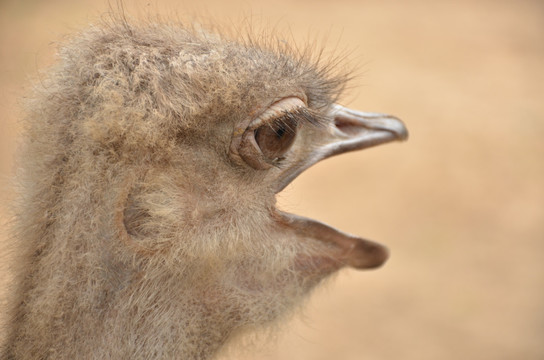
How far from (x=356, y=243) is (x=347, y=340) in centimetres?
314

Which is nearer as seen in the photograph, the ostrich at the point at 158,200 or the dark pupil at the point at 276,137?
the ostrich at the point at 158,200

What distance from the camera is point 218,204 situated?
5.43 feet

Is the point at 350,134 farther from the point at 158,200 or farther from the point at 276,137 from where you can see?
the point at 158,200

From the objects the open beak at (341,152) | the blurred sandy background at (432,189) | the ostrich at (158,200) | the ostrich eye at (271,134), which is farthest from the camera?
the blurred sandy background at (432,189)

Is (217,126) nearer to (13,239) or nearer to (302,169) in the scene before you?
(302,169)

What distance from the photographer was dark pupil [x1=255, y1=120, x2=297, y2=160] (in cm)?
171

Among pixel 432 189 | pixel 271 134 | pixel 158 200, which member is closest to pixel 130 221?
pixel 158 200

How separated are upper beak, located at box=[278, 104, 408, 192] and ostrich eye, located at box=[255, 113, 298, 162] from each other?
6cm

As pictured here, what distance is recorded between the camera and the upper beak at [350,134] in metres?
1.84

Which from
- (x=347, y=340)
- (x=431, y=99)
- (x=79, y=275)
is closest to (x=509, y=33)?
(x=431, y=99)

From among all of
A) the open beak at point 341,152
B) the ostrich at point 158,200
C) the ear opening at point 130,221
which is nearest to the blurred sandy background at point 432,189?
the open beak at point 341,152

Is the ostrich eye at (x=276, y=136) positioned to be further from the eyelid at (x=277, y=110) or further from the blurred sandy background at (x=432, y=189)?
the blurred sandy background at (x=432, y=189)

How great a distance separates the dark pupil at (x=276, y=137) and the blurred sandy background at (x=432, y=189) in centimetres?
23

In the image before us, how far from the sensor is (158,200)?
1562 mm
